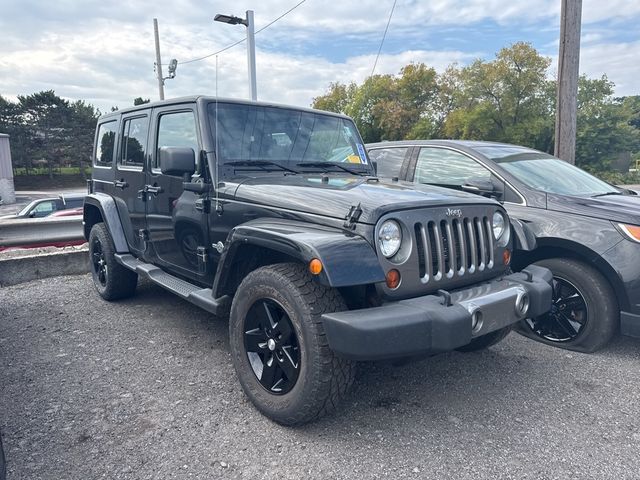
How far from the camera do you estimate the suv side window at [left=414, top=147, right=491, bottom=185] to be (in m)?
4.71

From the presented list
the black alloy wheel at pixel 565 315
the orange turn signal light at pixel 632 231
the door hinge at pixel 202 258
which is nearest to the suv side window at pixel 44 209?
the door hinge at pixel 202 258

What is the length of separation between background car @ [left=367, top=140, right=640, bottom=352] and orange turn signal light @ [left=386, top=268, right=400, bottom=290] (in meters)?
1.31

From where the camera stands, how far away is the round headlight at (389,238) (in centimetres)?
249

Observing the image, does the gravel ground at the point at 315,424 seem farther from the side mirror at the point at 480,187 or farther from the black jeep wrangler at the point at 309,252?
the side mirror at the point at 480,187

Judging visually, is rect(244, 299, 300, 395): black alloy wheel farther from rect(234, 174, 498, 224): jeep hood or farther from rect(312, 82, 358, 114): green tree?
rect(312, 82, 358, 114): green tree

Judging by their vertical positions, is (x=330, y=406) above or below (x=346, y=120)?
below

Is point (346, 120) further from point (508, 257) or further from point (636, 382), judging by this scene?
point (636, 382)

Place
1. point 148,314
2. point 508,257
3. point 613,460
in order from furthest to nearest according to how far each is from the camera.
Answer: point 148,314, point 508,257, point 613,460

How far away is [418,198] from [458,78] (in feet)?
106

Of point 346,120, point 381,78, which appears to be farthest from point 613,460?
point 381,78

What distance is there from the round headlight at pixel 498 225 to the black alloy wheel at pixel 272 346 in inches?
57.9

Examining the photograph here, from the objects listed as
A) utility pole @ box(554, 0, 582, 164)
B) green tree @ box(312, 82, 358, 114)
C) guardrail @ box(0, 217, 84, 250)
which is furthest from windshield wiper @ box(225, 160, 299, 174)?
green tree @ box(312, 82, 358, 114)

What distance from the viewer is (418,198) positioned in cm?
273

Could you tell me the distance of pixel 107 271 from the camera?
490 cm
